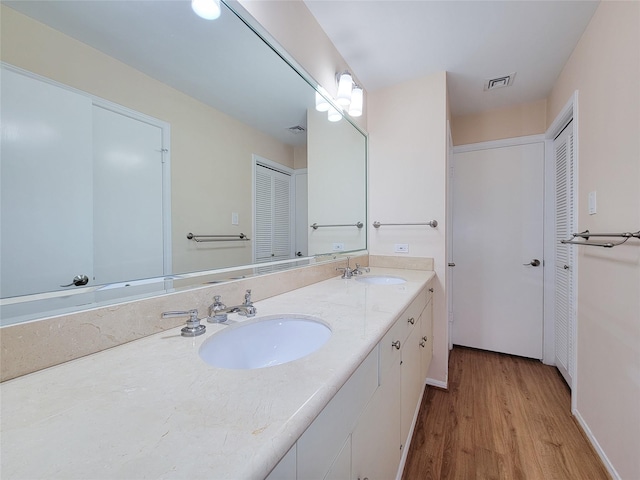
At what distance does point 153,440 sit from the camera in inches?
14.7

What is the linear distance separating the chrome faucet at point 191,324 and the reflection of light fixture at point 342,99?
139cm

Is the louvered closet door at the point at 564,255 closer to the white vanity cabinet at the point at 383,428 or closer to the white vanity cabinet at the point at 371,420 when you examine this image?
the white vanity cabinet at the point at 371,420

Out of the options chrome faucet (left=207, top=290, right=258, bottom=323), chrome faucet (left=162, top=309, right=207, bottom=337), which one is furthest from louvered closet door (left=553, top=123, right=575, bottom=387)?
chrome faucet (left=162, top=309, right=207, bottom=337)

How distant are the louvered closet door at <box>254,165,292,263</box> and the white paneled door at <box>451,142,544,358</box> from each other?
6.55 feet

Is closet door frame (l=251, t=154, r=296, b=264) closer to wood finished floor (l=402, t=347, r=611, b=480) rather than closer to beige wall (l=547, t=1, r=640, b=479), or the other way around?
wood finished floor (l=402, t=347, r=611, b=480)

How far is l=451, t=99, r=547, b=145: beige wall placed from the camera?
2.38 meters

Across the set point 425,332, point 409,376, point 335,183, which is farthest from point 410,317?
point 335,183

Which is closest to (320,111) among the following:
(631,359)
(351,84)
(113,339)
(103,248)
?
(351,84)

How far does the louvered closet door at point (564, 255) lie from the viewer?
1.91m

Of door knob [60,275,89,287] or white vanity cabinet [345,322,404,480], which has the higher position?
door knob [60,275,89,287]

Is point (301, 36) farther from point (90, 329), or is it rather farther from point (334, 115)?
point (90, 329)

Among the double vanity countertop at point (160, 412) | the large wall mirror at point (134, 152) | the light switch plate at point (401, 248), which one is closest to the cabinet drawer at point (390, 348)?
the double vanity countertop at point (160, 412)

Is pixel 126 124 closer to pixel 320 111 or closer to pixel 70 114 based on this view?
pixel 70 114

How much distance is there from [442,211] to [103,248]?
1.97m
